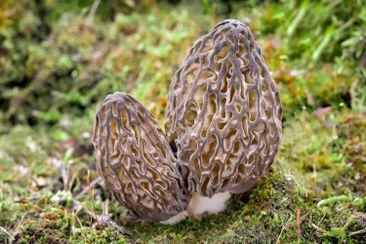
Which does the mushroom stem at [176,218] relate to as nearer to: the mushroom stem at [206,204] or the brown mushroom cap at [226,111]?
the mushroom stem at [206,204]

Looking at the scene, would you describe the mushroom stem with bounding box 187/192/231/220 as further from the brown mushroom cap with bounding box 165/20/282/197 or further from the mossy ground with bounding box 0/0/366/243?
the brown mushroom cap with bounding box 165/20/282/197

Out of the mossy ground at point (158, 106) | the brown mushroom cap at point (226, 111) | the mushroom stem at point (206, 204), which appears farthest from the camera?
the mushroom stem at point (206, 204)

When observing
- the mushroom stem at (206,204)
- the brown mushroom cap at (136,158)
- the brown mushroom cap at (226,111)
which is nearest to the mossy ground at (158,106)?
the mushroom stem at (206,204)

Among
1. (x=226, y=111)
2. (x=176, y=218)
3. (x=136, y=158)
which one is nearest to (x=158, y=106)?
(x=176, y=218)

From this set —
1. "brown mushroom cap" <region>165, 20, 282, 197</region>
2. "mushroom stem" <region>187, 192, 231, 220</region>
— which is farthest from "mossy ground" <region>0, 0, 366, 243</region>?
"brown mushroom cap" <region>165, 20, 282, 197</region>

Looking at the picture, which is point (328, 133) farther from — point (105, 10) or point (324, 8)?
point (105, 10)

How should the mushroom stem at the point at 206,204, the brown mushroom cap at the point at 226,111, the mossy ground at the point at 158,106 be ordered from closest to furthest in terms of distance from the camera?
the brown mushroom cap at the point at 226,111, the mossy ground at the point at 158,106, the mushroom stem at the point at 206,204

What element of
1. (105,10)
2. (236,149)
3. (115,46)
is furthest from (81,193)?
(105,10)
